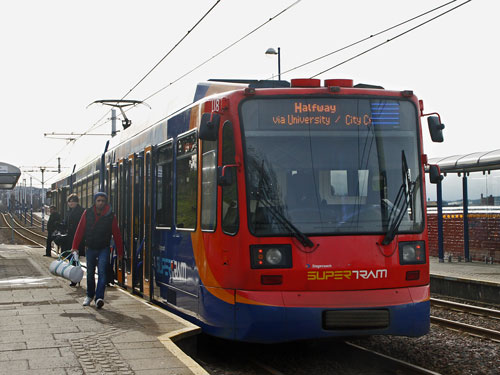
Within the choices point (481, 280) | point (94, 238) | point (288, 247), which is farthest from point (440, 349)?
point (481, 280)

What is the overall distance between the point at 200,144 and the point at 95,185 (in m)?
8.84

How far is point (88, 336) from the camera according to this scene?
8289 mm

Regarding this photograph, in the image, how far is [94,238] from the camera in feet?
36.7

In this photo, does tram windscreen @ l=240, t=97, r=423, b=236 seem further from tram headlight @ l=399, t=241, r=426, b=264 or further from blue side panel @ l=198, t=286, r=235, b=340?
blue side panel @ l=198, t=286, r=235, b=340

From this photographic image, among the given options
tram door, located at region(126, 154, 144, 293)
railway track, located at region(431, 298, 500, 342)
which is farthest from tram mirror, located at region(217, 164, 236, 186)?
railway track, located at region(431, 298, 500, 342)

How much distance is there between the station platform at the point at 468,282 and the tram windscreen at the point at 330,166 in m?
7.29

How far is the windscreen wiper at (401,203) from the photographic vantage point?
804cm

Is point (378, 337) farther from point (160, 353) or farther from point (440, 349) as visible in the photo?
point (160, 353)

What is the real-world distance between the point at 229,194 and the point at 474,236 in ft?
46.9

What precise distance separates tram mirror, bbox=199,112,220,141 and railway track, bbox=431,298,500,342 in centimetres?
488

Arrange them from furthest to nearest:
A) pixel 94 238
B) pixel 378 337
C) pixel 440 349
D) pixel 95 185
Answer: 1. pixel 95 185
2. pixel 94 238
3. pixel 378 337
4. pixel 440 349

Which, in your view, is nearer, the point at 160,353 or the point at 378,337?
A: the point at 160,353

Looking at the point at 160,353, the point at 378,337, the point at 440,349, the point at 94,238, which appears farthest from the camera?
the point at 94,238

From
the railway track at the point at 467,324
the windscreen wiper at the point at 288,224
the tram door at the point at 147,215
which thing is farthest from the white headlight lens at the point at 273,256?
the railway track at the point at 467,324
